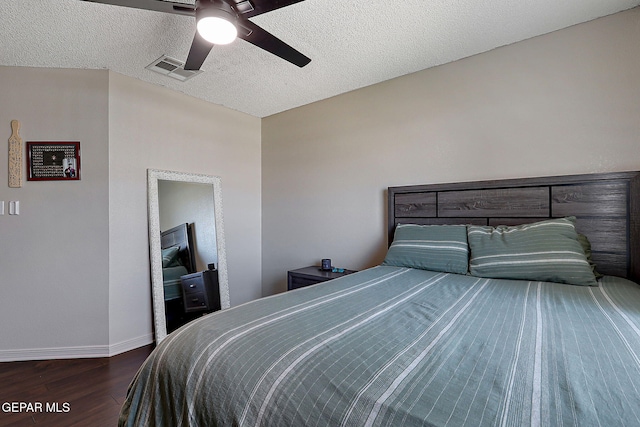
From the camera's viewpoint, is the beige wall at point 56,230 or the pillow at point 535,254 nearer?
the pillow at point 535,254

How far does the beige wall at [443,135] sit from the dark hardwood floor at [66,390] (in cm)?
176

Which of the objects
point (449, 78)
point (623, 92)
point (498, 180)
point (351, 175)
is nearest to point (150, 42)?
point (351, 175)

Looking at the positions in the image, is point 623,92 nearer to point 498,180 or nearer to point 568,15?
point 568,15

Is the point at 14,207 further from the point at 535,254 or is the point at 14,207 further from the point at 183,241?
the point at 535,254

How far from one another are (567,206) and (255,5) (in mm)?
2181

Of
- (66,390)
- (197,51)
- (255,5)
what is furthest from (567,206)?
(66,390)

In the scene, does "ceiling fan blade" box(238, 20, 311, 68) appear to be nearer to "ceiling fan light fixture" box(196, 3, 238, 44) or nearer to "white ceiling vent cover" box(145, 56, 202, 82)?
"ceiling fan light fixture" box(196, 3, 238, 44)

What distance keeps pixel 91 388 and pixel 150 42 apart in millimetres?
2384

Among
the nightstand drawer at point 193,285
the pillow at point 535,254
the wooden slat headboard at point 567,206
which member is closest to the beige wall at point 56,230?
the nightstand drawer at point 193,285

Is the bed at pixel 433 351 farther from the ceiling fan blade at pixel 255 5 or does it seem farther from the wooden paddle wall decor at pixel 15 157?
the wooden paddle wall decor at pixel 15 157

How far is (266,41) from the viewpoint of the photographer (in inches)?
66.0

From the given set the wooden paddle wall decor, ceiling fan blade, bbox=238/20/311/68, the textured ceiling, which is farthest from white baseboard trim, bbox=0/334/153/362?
ceiling fan blade, bbox=238/20/311/68

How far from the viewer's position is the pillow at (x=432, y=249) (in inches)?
77.2

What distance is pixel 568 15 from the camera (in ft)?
6.23
